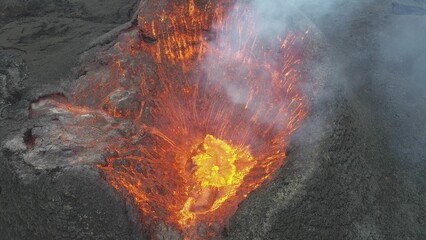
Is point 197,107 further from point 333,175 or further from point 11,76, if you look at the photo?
point 11,76

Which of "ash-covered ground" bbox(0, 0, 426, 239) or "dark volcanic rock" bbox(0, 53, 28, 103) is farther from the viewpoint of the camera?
"dark volcanic rock" bbox(0, 53, 28, 103)

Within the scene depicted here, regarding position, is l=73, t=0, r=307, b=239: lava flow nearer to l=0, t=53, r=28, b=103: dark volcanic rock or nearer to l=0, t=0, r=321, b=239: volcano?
l=0, t=0, r=321, b=239: volcano

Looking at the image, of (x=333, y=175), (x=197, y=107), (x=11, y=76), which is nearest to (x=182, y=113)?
(x=197, y=107)

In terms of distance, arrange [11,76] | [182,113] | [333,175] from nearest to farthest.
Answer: [333,175], [182,113], [11,76]

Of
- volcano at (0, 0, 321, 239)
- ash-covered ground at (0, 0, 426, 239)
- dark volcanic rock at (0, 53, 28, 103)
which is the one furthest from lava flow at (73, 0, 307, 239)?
dark volcanic rock at (0, 53, 28, 103)

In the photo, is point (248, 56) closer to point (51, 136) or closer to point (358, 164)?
point (358, 164)

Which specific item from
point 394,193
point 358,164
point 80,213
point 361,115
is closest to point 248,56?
point 361,115
